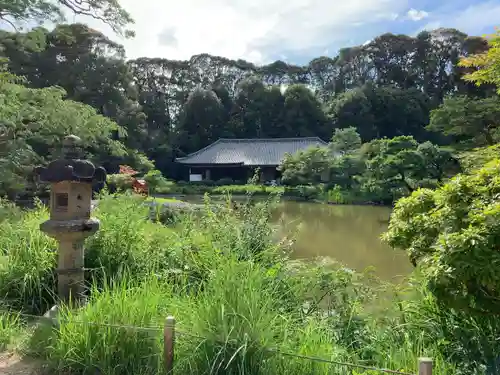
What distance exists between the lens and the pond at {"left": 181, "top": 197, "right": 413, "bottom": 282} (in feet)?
24.6

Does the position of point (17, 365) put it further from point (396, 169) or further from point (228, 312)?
point (396, 169)

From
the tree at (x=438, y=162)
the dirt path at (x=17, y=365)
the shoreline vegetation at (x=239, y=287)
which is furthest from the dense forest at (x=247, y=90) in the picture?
the dirt path at (x=17, y=365)

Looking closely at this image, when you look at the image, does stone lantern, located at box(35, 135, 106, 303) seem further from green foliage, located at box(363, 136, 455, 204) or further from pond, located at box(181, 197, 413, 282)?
green foliage, located at box(363, 136, 455, 204)

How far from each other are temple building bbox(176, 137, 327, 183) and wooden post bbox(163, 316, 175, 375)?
2724cm

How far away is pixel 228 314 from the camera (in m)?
2.26

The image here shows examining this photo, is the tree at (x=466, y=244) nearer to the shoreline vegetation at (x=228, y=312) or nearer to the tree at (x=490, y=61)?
the shoreline vegetation at (x=228, y=312)

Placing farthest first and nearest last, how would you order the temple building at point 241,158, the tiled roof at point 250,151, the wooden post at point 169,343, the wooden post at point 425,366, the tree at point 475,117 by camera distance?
the tiled roof at point 250,151 → the temple building at point 241,158 → the tree at point 475,117 → the wooden post at point 169,343 → the wooden post at point 425,366

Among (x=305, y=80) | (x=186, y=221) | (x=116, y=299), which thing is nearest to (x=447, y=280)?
(x=116, y=299)

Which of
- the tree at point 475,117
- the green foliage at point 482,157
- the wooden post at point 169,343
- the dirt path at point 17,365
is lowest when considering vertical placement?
the dirt path at point 17,365

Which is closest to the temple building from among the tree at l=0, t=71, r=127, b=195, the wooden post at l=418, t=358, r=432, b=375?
the tree at l=0, t=71, r=127, b=195

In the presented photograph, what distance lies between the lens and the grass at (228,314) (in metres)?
2.24

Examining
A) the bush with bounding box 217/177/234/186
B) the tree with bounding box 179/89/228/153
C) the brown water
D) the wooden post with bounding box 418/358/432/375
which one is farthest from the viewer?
the tree with bounding box 179/89/228/153

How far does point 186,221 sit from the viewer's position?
4.42 metres

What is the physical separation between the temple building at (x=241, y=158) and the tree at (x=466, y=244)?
88.1 ft
